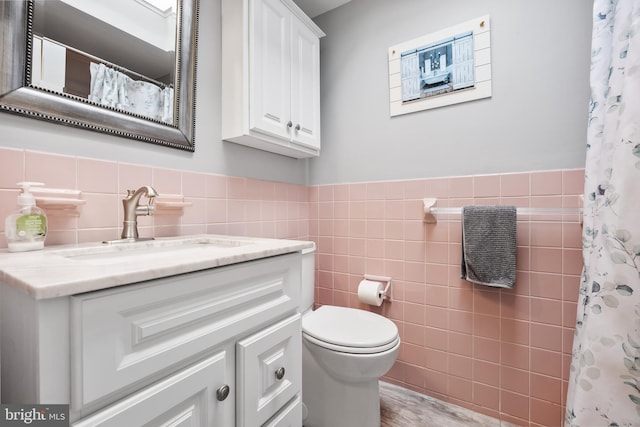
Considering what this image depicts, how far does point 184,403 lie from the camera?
575mm

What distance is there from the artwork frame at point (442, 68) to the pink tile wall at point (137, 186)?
906mm

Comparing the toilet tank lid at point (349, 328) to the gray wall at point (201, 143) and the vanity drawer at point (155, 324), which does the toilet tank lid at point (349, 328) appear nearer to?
the vanity drawer at point (155, 324)

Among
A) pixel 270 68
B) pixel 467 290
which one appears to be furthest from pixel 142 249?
pixel 467 290

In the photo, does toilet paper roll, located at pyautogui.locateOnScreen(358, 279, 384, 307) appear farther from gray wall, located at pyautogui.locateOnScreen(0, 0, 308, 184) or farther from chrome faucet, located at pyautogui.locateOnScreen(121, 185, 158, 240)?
chrome faucet, located at pyautogui.locateOnScreen(121, 185, 158, 240)

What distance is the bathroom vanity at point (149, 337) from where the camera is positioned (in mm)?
422

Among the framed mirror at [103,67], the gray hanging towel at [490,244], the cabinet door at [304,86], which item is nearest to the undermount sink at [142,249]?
the framed mirror at [103,67]

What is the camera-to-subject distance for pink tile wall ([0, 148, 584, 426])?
3.31 feet

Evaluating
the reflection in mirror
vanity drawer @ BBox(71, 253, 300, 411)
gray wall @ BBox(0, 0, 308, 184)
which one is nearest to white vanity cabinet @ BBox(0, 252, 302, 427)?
vanity drawer @ BBox(71, 253, 300, 411)

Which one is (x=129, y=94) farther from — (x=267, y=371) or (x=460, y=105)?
(x=460, y=105)

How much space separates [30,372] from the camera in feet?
1.39

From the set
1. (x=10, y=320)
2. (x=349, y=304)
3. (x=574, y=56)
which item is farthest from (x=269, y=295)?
(x=574, y=56)

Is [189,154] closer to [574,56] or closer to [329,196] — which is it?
[329,196]

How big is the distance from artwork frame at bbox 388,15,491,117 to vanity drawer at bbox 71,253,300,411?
1.27 m

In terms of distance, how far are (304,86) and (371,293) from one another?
1.21 m
